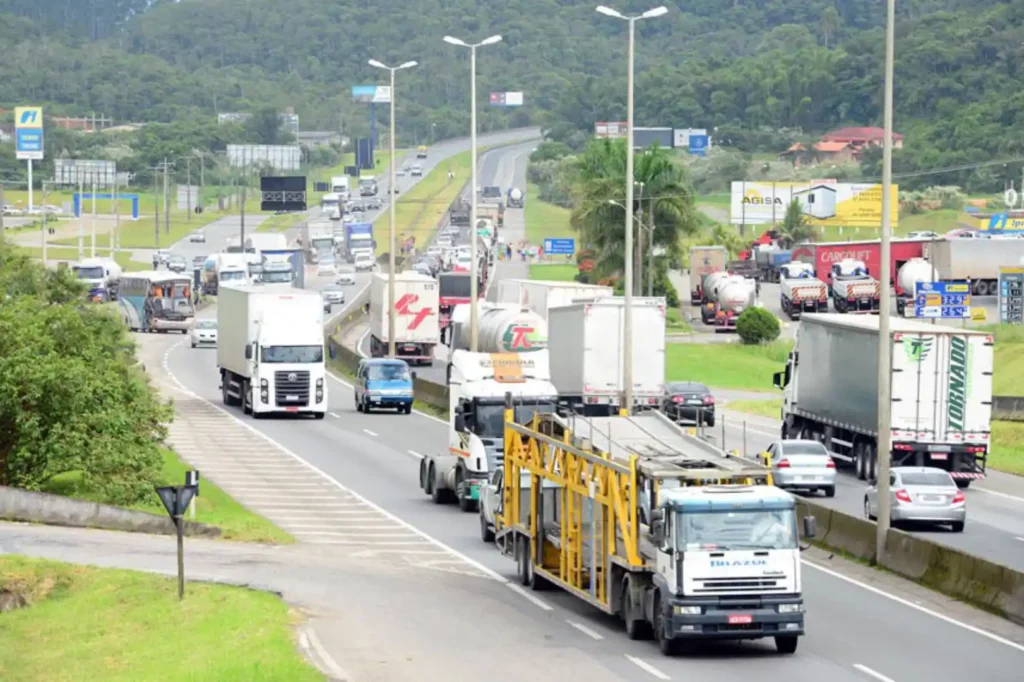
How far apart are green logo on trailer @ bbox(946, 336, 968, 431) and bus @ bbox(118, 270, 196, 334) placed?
6542 cm

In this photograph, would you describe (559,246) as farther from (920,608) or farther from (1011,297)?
(920,608)

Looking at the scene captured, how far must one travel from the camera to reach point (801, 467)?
43.9 meters

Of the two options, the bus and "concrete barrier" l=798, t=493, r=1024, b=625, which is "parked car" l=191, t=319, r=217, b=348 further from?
"concrete barrier" l=798, t=493, r=1024, b=625

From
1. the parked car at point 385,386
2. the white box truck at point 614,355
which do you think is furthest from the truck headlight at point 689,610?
the parked car at point 385,386

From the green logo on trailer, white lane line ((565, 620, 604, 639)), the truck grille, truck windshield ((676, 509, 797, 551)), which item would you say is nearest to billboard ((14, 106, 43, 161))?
the truck grille

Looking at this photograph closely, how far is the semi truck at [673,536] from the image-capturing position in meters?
23.1

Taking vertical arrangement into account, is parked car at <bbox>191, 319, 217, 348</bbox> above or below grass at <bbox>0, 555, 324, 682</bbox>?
above

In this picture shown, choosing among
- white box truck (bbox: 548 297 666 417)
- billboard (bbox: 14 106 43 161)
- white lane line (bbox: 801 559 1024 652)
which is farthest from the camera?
billboard (bbox: 14 106 43 161)

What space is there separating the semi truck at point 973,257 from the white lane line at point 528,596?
3301 inches

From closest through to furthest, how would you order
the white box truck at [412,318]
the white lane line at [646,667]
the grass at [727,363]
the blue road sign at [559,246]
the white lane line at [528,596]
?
the white lane line at [646,667], the white lane line at [528,596], the grass at [727,363], the white box truck at [412,318], the blue road sign at [559,246]

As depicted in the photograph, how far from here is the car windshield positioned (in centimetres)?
3894

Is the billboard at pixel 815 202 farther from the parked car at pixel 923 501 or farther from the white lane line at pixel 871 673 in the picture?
the white lane line at pixel 871 673

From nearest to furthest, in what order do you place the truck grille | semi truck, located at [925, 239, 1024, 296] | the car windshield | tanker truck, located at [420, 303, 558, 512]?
tanker truck, located at [420, 303, 558, 512]
the car windshield
the truck grille
semi truck, located at [925, 239, 1024, 296]

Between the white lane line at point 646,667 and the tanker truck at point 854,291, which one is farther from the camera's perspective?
the tanker truck at point 854,291
